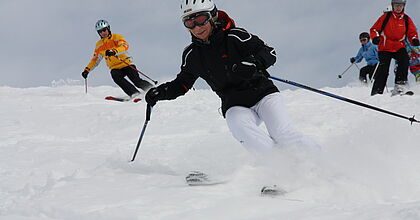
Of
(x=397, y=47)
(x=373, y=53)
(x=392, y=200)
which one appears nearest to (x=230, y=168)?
(x=392, y=200)

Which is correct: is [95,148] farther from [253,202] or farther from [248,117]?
[253,202]

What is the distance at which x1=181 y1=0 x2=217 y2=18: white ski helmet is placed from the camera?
4066 mm

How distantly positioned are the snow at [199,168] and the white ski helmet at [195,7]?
1514 mm

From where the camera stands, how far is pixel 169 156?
211 inches

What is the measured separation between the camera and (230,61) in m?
4.14

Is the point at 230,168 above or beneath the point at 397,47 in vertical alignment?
beneath

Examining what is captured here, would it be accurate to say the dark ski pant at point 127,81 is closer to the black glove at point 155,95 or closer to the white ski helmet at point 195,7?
the black glove at point 155,95

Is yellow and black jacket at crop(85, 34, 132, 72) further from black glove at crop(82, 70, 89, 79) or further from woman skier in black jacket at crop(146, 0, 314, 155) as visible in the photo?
woman skier in black jacket at crop(146, 0, 314, 155)

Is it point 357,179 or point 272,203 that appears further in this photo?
point 357,179

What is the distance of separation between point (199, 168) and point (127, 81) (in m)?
6.73

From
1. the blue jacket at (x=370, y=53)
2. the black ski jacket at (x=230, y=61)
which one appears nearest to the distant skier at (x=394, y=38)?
the blue jacket at (x=370, y=53)

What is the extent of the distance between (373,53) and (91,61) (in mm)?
8456

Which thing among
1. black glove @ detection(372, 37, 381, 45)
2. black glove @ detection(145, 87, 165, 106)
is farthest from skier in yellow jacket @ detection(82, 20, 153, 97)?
black glove @ detection(145, 87, 165, 106)

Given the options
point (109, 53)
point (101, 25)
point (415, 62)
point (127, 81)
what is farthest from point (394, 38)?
point (101, 25)
